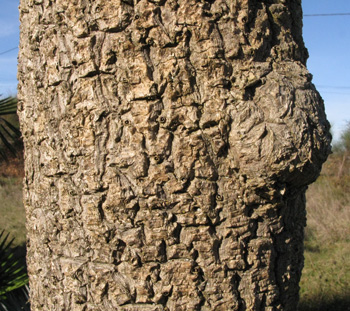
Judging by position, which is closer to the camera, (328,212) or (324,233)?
(324,233)

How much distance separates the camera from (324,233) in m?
6.95

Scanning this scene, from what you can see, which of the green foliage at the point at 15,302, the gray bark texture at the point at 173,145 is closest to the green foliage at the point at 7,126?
the green foliage at the point at 15,302

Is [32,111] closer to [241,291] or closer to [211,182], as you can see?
[211,182]

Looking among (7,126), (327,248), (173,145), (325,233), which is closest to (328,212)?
(325,233)

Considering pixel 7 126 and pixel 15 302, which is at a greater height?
pixel 7 126

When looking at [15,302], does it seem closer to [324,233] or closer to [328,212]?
[324,233]

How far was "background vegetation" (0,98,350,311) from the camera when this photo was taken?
14.7ft

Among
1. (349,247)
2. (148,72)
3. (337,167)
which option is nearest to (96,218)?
(148,72)

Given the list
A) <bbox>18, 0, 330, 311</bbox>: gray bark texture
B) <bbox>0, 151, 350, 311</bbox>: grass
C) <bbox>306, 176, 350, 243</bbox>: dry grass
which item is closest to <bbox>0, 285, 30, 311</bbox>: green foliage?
<bbox>18, 0, 330, 311</bbox>: gray bark texture

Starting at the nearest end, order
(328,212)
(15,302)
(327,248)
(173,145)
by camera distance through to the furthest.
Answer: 1. (173,145)
2. (15,302)
3. (327,248)
4. (328,212)

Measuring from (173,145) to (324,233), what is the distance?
6535 millimetres

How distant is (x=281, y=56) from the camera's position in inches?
52.8

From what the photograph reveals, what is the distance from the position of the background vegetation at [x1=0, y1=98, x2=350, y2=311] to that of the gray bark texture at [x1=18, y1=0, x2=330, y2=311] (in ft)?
7.86

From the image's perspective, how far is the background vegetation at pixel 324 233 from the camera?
14.7 feet
